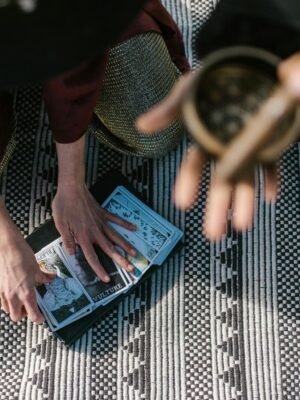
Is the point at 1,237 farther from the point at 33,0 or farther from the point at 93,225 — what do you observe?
the point at 33,0

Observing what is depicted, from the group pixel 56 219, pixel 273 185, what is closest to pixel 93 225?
pixel 56 219

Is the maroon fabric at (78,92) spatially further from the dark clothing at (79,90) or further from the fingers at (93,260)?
the fingers at (93,260)

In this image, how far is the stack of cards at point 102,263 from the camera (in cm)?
108

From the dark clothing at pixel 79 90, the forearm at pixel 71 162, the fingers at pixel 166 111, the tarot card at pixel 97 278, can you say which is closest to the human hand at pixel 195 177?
the fingers at pixel 166 111

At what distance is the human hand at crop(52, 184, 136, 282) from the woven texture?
0.43 feet

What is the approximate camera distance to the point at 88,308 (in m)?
1.08

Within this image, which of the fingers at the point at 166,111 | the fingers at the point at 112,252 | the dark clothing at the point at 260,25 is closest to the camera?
the fingers at the point at 166,111

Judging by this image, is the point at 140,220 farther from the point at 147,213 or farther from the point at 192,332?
the point at 192,332

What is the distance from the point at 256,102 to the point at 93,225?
511mm

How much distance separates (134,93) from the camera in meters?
1.07

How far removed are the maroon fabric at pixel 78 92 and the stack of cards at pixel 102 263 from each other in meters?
0.24

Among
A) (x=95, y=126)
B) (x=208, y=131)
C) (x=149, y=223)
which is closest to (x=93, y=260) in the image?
(x=149, y=223)

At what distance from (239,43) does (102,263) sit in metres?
0.49

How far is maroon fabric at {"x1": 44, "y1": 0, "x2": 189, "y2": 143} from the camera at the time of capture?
0.82 m
